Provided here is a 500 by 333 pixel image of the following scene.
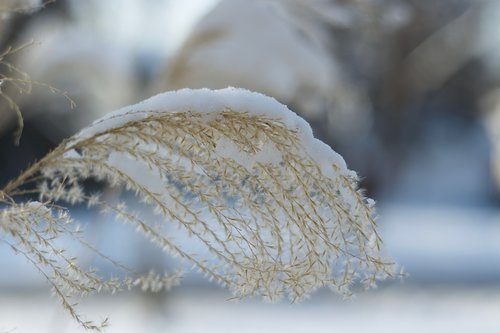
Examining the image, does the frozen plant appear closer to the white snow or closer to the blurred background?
the white snow

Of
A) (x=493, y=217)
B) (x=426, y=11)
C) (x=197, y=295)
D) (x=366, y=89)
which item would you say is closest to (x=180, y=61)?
(x=197, y=295)

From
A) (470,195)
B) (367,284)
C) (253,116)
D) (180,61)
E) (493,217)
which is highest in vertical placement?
(470,195)

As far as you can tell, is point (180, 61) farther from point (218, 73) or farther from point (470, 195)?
point (470, 195)

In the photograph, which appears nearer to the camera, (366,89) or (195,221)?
(195,221)

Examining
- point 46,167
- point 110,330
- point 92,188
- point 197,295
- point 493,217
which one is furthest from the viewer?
point 493,217

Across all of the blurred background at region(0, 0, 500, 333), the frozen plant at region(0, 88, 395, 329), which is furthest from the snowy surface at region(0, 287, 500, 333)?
the frozen plant at region(0, 88, 395, 329)

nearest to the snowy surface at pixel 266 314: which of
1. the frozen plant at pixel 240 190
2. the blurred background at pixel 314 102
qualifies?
the blurred background at pixel 314 102

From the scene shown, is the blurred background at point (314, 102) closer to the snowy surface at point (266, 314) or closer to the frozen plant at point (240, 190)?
the snowy surface at point (266, 314)
